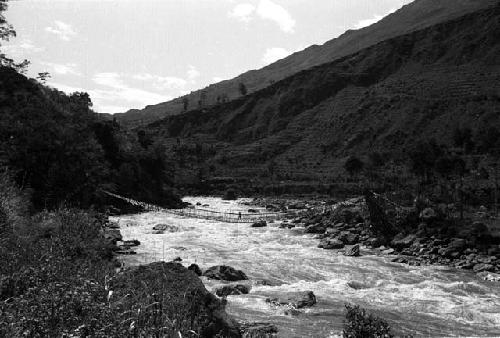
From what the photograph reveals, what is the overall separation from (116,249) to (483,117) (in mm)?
108660

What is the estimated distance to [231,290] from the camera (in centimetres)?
1973

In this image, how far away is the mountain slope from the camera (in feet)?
409

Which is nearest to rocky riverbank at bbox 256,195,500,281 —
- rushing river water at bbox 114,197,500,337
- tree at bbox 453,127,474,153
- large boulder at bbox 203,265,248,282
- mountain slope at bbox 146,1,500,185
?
rushing river water at bbox 114,197,500,337

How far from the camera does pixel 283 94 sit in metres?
191

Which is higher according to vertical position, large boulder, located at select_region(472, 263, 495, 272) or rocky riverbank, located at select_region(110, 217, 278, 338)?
rocky riverbank, located at select_region(110, 217, 278, 338)

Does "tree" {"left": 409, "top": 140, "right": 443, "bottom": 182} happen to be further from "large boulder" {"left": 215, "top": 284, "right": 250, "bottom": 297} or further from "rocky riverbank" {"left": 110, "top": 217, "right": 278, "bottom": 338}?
"rocky riverbank" {"left": 110, "top": 217, "right": 278, "bottom": 338}

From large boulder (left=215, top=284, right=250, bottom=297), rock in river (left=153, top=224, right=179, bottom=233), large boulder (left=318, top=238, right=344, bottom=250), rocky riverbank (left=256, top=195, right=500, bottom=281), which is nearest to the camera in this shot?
large boulder (left=215, top=284, right=250, bottom=297)

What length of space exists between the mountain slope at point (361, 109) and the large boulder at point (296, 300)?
9027 centimetres

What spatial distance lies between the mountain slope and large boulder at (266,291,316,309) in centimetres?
9027

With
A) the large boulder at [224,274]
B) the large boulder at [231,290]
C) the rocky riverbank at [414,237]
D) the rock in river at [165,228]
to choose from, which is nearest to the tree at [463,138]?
the rocky riverbank at [414,237]

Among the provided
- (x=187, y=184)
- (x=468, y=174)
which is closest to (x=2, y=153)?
(x=468, y=174)

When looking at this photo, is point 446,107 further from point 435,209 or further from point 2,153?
point 2,153

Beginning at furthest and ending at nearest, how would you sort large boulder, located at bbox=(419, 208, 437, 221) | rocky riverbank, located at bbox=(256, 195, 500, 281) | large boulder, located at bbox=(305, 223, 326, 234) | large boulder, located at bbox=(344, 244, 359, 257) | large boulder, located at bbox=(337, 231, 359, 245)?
large boulder, located at bbox=(305, 223, 326, 234), large boulder, located at bbox=(337, 231, 359, 245), large boulder, located at bbox=(419, 208, 437, 221), large boulder, located at bbox=(344, 244, 359, 257), rocky riverbank, located at bbox=(256, 195, 500, 281)

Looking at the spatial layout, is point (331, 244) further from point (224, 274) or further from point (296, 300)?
point (296, 300)
